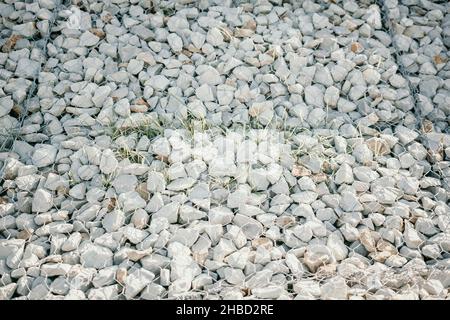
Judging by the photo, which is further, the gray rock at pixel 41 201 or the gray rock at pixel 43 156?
the gray rock at pixel 43 156

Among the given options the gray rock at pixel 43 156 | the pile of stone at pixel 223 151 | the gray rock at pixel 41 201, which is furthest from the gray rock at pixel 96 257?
the gray rock at pixel 43 156

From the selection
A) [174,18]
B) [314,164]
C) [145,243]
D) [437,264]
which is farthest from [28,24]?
[437,264]

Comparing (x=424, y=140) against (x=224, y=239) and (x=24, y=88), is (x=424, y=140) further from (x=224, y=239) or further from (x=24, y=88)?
(x=24, y=88)

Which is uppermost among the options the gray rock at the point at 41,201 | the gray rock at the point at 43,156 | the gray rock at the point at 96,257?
the gray rock at the point at 43,156

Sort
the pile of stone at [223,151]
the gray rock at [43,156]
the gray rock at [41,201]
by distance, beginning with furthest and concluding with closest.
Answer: the gray rock at [43,156] < the gray rock at [41,201] < the pile of stone at [223,151]

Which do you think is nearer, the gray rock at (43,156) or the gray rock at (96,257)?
the gray rock at (96,257)

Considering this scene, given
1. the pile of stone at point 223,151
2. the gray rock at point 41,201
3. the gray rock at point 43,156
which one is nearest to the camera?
the pile of stone at point 223,151

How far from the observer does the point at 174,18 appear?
213 centimetres

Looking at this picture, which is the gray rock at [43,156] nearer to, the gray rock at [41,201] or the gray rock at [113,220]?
the gray rock at [41,201]

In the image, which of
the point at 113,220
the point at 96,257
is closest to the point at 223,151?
the point at 113,220

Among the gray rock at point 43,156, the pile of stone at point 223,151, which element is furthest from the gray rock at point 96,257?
the gray rock at point 43,156

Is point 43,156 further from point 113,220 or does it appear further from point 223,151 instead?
point 223,151

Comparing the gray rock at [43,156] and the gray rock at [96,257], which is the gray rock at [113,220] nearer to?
the gray rock at [96,257]

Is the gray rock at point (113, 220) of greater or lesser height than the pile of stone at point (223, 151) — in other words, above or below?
below
